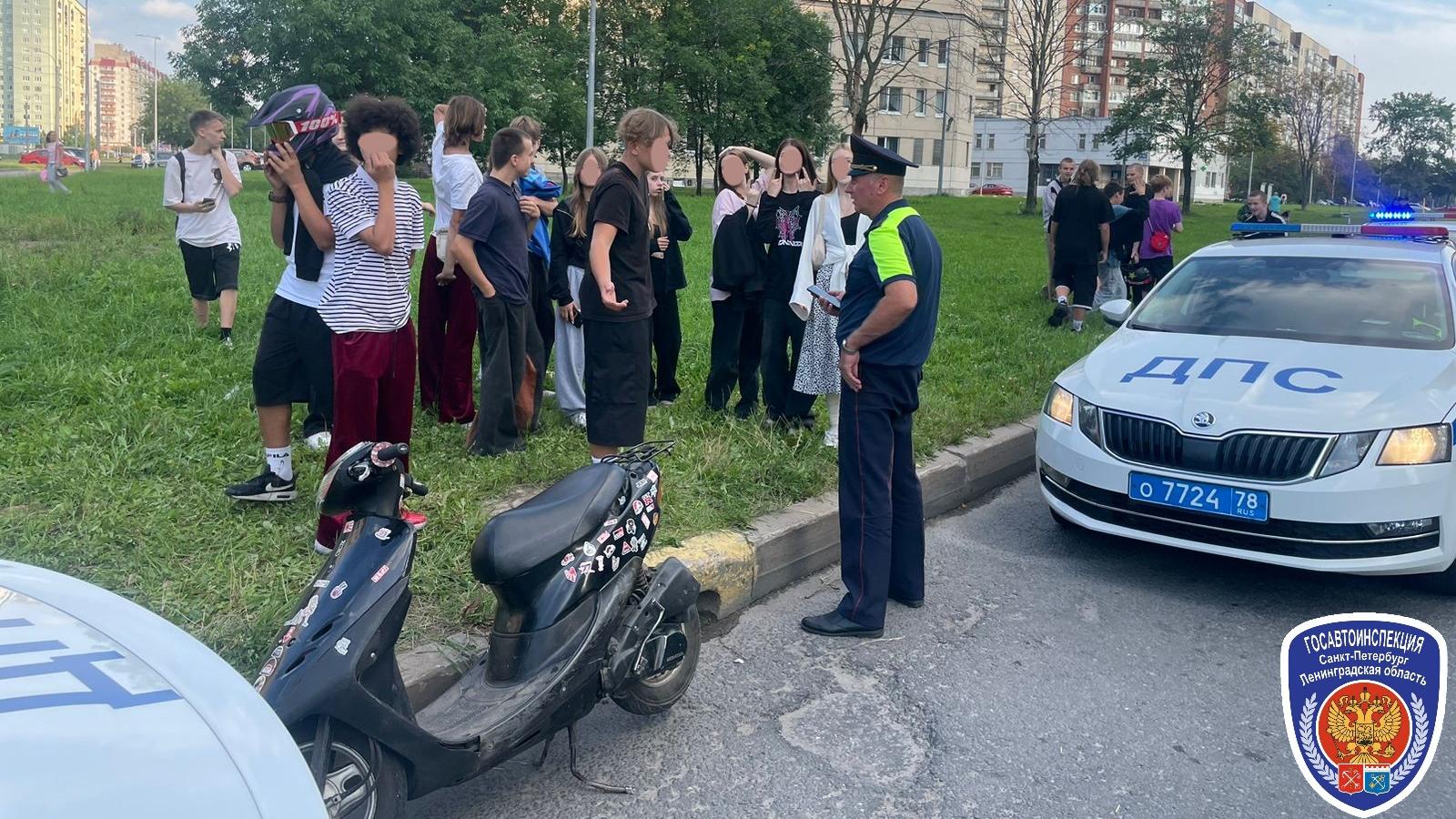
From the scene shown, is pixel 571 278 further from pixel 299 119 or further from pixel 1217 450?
pixel 1217 450

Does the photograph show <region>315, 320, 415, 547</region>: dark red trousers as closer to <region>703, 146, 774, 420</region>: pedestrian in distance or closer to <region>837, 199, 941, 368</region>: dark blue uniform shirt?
<region>837, 199, 941, 368</region>: dark blue uniform shirt

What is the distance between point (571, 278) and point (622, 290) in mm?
1807

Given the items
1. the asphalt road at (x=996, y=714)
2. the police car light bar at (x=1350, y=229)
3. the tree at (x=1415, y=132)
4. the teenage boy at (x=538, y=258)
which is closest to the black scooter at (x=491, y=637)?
the asphalt road at (x=996, y=714)

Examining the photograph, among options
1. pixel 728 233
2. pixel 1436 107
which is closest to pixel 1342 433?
pixel 728 233

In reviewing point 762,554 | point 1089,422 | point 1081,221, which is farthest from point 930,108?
point 762,554

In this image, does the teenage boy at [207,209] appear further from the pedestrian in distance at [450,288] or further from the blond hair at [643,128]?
the blond hair at [643,128]

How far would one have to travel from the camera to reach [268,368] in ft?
15.5

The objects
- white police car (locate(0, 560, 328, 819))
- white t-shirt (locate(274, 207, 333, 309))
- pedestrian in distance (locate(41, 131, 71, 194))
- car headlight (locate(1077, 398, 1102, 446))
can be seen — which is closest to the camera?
white police car (locate(0, 560, 328, 819))

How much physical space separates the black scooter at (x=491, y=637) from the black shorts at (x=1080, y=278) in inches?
348

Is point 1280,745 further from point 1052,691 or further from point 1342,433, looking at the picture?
point 1342,433

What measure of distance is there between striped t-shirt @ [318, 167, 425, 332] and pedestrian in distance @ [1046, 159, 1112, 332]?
8.53 meters

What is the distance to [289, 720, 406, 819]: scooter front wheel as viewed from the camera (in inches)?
99.0

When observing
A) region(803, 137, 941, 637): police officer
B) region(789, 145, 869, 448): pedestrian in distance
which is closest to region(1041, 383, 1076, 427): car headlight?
region(789, 145, 869, 448): pedestrian in distance

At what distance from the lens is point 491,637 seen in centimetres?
336
